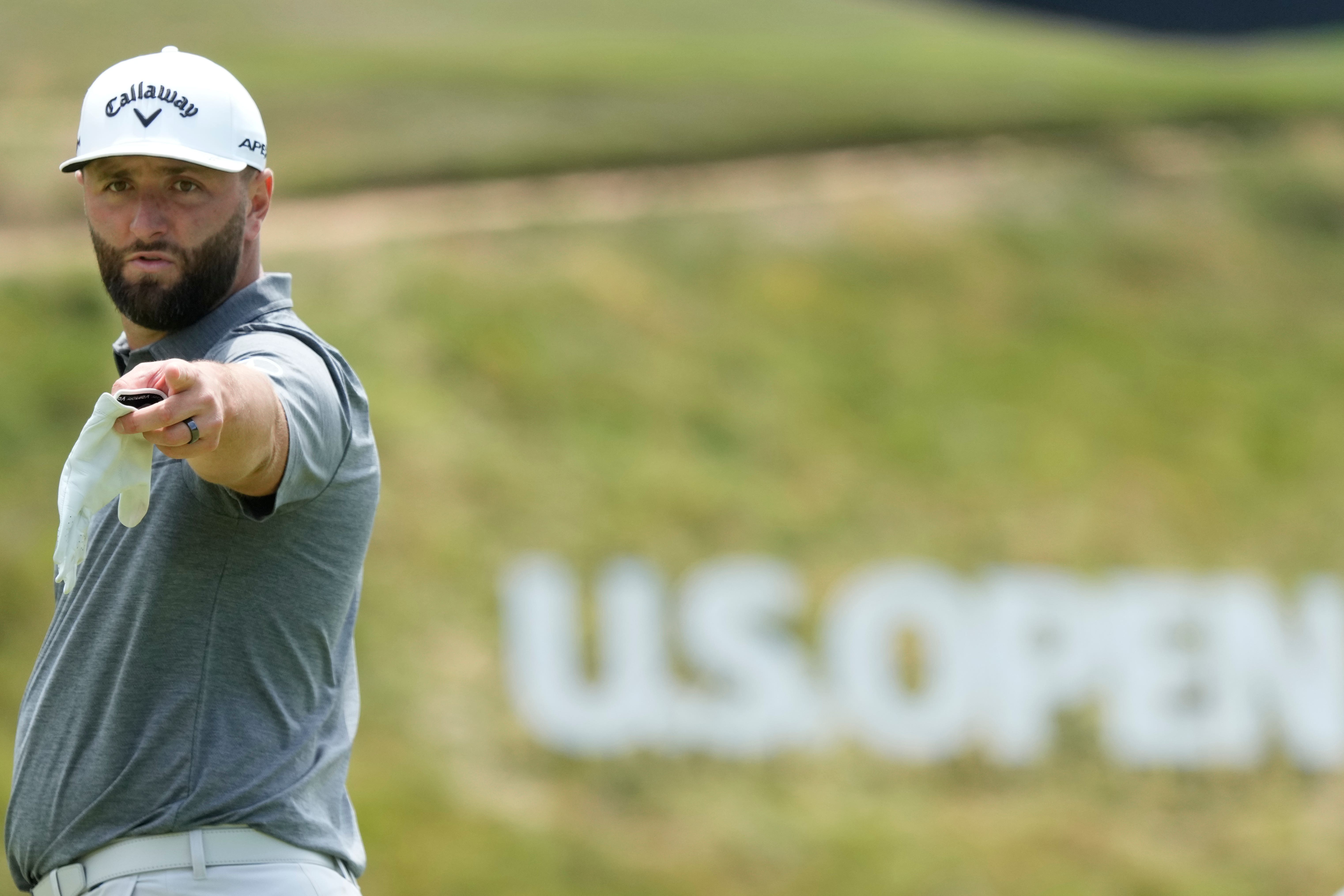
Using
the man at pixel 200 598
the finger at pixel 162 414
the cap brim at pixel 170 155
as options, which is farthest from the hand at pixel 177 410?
the cap brim at pixel 170 155

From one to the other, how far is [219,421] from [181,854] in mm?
817

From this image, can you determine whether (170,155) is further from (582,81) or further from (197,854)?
(582,81)

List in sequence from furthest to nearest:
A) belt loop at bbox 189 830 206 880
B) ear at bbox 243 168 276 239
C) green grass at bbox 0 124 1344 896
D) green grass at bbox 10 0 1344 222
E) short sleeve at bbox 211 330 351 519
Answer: green grass at bbox 10 0 1344 222, green grass at bbox 0 124 1344 896, ear at bbox 243 168 276 239, belt loop at bbox 189 830 206 880, short sleeve at bbox 211 330 351 519

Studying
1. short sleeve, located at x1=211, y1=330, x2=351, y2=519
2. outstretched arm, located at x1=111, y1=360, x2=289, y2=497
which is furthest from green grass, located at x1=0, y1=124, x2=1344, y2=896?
outstretched arm, located at x1=111, y1=360, x2=289, y2=497

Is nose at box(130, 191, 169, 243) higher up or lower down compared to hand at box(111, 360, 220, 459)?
higher up

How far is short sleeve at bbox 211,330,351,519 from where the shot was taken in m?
2.63

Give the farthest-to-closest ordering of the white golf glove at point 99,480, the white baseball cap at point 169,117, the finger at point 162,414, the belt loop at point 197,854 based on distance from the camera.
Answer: the white baseball cap at point 169,117, the belt loop at point 197,854, the white golf glove at point 99,480, the finger at point 162,414

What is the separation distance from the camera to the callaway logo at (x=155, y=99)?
9.53 feet

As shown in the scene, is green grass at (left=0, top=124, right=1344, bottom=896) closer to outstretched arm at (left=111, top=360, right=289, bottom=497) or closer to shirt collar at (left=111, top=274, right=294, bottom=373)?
shirt collar at (left=111, top=274, right=294, bottom=373)

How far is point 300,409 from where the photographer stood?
8.68ft

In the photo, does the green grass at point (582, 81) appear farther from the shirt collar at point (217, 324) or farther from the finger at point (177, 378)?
the finger at point (177, 378)

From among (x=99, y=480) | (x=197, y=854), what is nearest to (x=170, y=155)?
(x=99, y=480)

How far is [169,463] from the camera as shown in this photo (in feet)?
8.88

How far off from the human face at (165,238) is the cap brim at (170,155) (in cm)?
3
